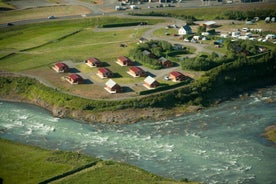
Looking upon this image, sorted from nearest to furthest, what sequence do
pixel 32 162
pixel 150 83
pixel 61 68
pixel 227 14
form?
pixel 32 162 → pixel 150 83 → pixel 61 68 → pixel 227 14

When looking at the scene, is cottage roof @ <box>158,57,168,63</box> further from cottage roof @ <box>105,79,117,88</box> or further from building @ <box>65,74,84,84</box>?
building @ <box>65,74,84,84</box>

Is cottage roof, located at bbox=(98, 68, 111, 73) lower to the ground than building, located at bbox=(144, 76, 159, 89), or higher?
higher

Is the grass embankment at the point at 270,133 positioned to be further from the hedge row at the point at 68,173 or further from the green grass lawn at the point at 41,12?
the green grass lawn at the point at 41,12

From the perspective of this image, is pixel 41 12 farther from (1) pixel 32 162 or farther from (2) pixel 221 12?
(1) pixel 32 162

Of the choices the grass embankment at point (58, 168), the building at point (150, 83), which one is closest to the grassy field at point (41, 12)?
the building at point (150, 83)

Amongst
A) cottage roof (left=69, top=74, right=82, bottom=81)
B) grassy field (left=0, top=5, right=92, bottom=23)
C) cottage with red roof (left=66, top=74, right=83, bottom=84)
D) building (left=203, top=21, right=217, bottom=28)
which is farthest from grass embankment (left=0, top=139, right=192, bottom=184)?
grassy field (left=0, top=5, right=92, bottom=23)

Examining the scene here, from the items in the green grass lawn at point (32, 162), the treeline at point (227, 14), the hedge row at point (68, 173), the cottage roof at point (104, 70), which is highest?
the treeline at point (227, 14)

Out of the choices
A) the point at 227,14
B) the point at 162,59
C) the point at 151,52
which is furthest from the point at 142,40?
the point at 227,14
